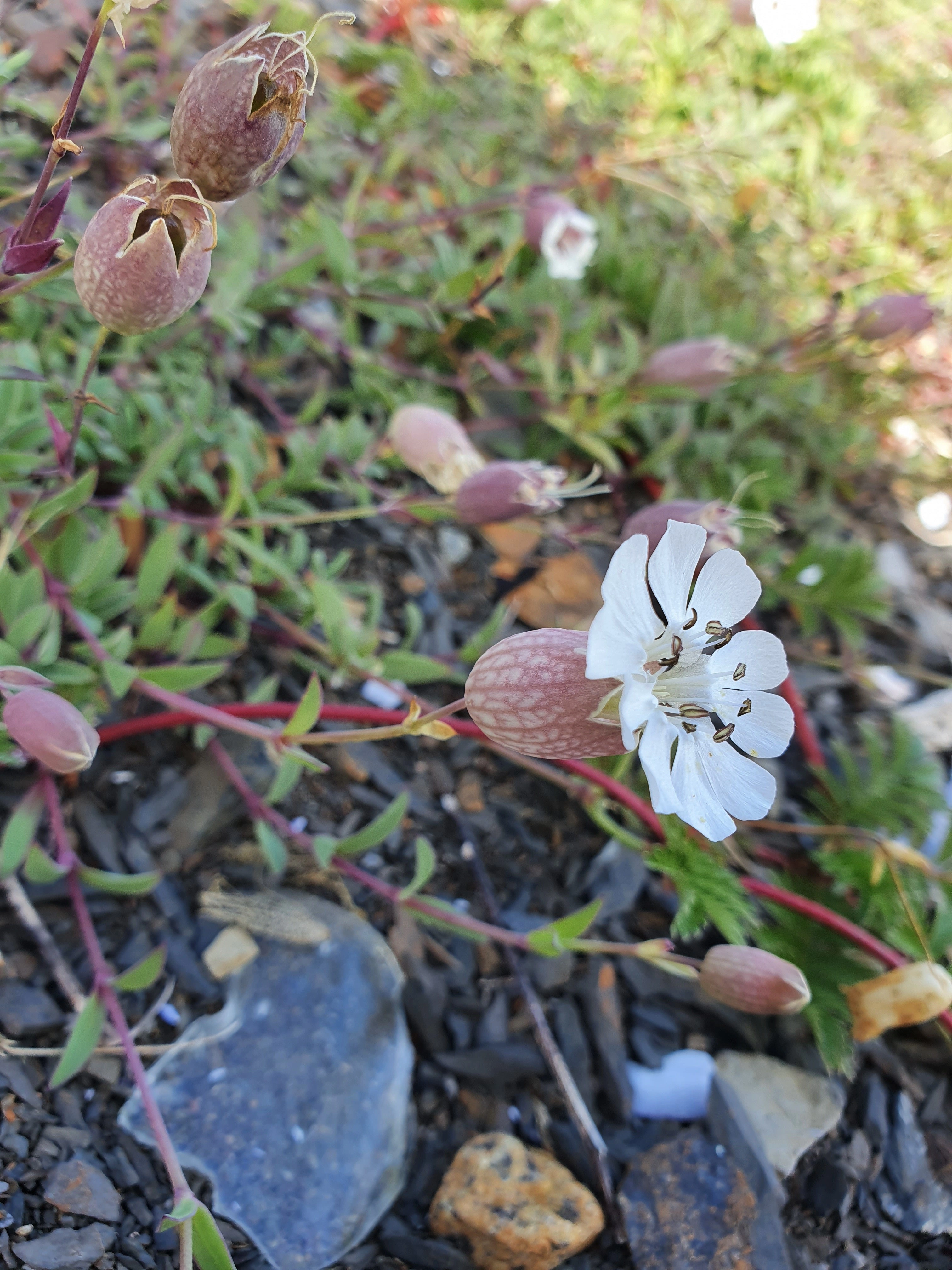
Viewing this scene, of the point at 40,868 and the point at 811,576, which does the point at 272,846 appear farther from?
the point at 811,576

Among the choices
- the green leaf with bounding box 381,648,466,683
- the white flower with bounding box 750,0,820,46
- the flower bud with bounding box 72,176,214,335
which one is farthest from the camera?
the white flower with bounding box 750,0,820,46

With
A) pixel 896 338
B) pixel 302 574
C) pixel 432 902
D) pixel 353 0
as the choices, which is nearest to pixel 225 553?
pixel 302 574

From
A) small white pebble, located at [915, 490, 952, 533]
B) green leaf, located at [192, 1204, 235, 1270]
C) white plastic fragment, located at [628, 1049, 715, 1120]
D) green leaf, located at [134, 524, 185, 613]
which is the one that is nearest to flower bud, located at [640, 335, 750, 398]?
small white pebble, located at [915, 490, 952, 533]

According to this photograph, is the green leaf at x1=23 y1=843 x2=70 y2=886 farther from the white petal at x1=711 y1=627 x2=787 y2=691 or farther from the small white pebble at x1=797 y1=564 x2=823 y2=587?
the small white pebble at x1=797 y1=564 x2=823 y2=587

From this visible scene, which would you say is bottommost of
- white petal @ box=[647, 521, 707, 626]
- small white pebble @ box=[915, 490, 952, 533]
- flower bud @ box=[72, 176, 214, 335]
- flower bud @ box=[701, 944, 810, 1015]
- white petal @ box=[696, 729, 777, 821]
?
small white pebble @ box=[915, 490, 952, 533]

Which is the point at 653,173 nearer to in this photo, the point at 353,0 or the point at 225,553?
the point at 353,0

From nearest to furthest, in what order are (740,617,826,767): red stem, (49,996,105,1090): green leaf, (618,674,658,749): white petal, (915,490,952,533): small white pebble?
(618,674,658,749): white petal → (49,996,105,1090): green leaf → (740,617,826,767): red stem → (915,490,952,533): small white pebble

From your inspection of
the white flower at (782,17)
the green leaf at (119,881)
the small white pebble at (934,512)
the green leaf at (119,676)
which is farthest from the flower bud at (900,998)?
the white flower at (782,17)
